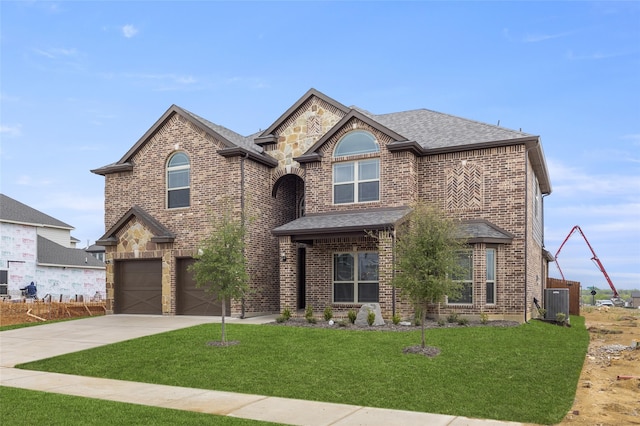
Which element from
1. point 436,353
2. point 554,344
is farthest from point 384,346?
point 554,344

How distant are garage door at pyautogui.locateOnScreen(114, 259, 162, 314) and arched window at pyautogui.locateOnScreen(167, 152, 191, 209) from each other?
103 inches

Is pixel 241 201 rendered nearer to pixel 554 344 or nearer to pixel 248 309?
pixel 248 309

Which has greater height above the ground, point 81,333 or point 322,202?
point 322,202

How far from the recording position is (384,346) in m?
13.8

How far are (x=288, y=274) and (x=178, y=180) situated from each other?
6555 millimetres

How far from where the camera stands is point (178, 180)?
76.0 feet

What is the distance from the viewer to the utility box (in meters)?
22.1

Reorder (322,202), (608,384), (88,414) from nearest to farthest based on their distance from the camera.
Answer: (88,414)
(608,384)
(322,202)

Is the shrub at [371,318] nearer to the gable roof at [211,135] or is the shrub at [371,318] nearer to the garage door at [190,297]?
the garage door at [190,297]

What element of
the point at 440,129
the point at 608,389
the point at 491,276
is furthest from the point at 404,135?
the point at 608,389

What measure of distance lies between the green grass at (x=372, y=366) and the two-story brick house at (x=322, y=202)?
357cm

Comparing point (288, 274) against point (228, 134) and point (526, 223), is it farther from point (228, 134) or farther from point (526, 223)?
point (526, 223)

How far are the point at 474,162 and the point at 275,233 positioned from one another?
777 cm

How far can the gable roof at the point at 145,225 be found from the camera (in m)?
22.5
